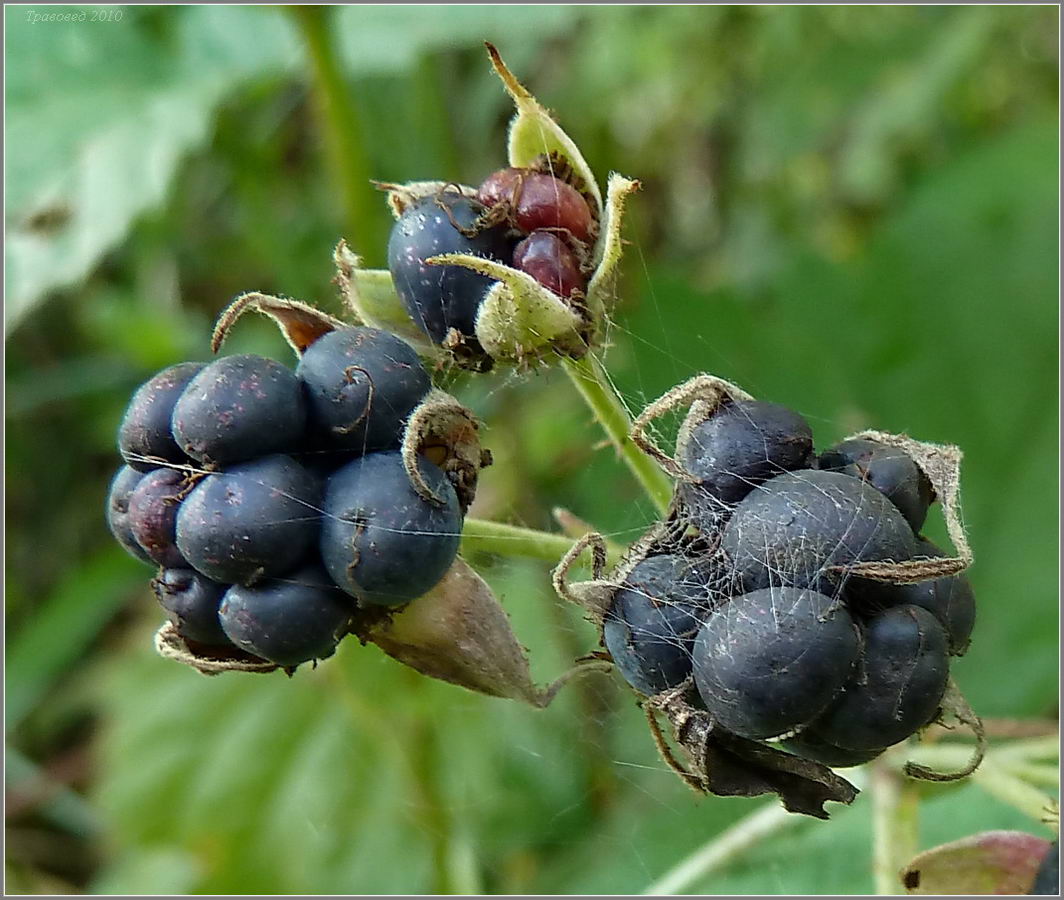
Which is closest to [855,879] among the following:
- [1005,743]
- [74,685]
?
[1005,743]

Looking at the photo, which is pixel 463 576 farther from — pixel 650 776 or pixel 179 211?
pixel 179 211

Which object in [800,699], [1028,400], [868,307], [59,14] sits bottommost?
[1028,400]

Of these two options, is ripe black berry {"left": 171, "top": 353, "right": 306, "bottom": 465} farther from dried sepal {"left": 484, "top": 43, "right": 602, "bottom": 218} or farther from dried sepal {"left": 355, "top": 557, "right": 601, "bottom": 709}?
dried sepal {"left": 484, "top": 43, "right": 602, "bottom": 218}

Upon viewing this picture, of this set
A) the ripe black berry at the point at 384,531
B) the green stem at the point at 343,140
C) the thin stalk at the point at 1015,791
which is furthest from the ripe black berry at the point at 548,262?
the green stem at the point at 343,140

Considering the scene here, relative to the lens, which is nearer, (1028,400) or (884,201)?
(1028,400)

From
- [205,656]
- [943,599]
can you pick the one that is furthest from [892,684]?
[205,656]
